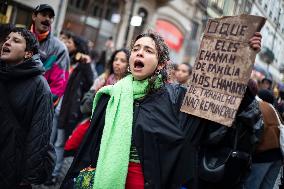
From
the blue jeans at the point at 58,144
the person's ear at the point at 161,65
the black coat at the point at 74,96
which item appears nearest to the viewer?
the person's ear at the point at 161,65

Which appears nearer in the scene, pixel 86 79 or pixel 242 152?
pixel 242 152

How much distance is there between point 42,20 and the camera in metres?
4.21

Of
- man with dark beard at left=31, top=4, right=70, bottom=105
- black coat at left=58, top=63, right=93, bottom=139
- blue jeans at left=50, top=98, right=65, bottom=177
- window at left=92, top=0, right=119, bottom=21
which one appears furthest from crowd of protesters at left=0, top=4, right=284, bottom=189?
window at left=92, top=0, right=119, bottom=21

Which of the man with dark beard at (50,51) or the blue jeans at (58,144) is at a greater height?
the man with dark beard at (50,51)

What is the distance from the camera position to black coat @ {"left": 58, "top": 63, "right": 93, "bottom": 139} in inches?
228

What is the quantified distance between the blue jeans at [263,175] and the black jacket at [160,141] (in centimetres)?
178

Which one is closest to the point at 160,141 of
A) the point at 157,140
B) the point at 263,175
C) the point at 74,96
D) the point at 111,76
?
the point at 157,140

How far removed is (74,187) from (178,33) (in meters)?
20.3

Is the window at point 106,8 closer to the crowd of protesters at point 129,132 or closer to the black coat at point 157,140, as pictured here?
the crowd of protesters at point 129,132

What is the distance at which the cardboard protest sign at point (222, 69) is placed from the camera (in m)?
2.61

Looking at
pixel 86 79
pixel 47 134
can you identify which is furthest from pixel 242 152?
pixel 86 79

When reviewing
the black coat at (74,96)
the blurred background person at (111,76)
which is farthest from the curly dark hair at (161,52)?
the black coat at (74,96)

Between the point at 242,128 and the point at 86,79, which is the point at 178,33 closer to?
the point at 86,79

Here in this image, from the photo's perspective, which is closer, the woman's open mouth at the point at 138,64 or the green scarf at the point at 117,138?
the green scarf at the point at 117,138
